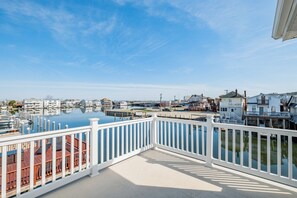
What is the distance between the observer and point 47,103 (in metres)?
58.0

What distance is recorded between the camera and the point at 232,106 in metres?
21.0

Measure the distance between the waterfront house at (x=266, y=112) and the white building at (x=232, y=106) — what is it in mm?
1007

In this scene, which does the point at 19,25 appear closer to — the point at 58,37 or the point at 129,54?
the point at 58,37

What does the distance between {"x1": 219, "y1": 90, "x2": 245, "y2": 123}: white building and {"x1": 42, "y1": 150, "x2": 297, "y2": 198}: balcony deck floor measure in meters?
19.6

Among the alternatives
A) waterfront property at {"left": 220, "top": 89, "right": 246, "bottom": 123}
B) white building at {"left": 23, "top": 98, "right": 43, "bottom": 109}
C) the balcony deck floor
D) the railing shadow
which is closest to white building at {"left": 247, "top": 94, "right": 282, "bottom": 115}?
waterfront property at {"left": 220, "top": 89, "right": 246, "bottom": 123}

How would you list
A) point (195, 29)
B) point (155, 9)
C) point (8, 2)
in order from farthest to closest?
point (195, 29) < point (155, 9) < point (8, 2)

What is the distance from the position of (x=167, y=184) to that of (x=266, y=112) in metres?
20.7

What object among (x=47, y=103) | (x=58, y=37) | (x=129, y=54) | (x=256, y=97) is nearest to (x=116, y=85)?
(x=129, y=54)

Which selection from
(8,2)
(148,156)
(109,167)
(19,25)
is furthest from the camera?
(19,25)

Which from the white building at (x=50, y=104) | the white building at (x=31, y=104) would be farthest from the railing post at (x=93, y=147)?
the white building at (x=50, y=104)

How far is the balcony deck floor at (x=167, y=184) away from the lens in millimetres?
2018

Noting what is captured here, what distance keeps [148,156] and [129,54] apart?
8980 millimetres

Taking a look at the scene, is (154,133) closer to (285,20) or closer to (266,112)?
(285,20)

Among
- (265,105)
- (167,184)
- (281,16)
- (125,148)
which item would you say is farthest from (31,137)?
(265,105)
